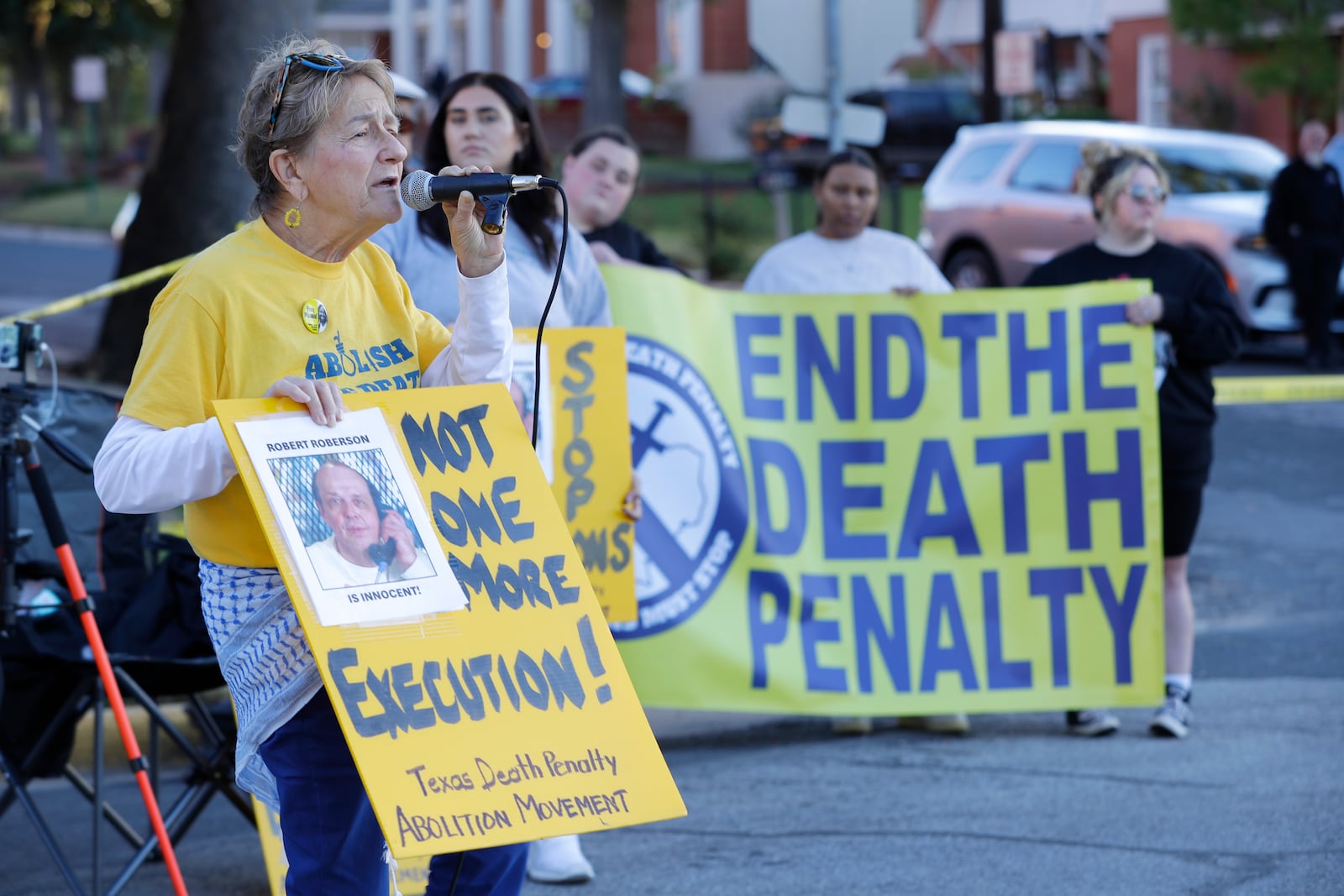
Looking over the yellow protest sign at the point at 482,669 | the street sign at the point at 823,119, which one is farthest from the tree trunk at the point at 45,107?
the yellow protest sign at the point at 482,669

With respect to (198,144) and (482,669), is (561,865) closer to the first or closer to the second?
(482,669)

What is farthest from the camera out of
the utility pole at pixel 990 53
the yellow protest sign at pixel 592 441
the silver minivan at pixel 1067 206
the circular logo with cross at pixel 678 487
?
the utility pole at pixel 990 53

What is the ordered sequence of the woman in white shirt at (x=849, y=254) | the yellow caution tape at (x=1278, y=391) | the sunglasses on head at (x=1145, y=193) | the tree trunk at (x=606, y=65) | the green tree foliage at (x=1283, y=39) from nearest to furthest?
the sunglasses on head at (x=1145, y=193), the woman in white shirt at (x=849, y=254), the yellow caution tape at (x=1278, y=391), the green tree foliage at (x=1283, y=39), the tree trunk at (x=606, y=65)

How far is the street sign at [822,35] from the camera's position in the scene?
323 inches

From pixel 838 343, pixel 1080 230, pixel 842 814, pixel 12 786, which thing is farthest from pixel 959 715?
pixel 1080 230

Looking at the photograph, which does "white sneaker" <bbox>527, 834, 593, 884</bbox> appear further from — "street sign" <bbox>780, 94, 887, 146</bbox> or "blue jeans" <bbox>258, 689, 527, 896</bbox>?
"street sign" <bbox>780, 94, 887, 146</bbox>

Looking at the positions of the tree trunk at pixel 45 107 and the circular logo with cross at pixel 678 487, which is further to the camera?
the tree trunk at pixel 45 107

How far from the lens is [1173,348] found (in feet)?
18.0

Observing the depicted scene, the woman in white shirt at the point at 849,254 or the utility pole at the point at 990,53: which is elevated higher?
the utility pole at the point at 990,53

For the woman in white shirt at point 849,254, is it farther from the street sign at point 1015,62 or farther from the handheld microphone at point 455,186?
the street sign at point 1015,62

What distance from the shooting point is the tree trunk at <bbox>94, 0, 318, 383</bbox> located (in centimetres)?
997

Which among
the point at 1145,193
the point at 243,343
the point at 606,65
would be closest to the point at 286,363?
the point at 243,343

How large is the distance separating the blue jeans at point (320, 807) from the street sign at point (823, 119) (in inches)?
233

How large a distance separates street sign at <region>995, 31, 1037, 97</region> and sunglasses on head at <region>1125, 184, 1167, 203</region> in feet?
50.8
